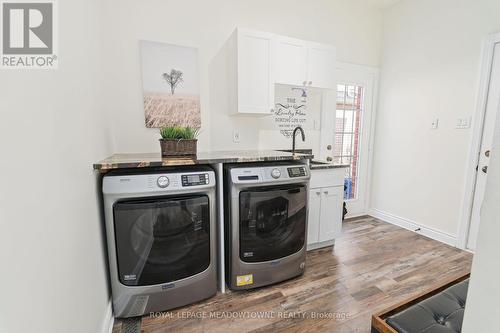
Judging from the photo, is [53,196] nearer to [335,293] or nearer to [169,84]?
[169,84]

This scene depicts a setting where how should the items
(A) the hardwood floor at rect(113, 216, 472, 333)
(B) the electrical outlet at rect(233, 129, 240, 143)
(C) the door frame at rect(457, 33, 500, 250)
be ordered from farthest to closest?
(B) the electrical outlet at rect(233, 129, 240, 143)
(C) the door frame at rect(457, 33, 500, 250)
(A) the hardwood floor at rect(113, 216, 472, 333)

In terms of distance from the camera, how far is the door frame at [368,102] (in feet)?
9.95

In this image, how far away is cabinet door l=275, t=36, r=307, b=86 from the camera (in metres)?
2.20

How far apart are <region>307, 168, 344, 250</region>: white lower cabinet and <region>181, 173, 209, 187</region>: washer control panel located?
118cm

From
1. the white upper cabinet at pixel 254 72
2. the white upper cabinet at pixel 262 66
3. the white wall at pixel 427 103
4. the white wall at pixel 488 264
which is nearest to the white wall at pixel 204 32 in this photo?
the white upper cabinet at pixel 262 66

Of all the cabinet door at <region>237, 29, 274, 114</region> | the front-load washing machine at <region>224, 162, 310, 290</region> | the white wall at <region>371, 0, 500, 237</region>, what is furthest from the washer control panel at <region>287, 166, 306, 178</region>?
the white wall at <region>371, 0, 500, 237</region>

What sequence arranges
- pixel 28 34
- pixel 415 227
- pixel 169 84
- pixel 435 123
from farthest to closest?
pixel 415 227 < pixel 435 123 < pixel 169 84 < pixel 28 34

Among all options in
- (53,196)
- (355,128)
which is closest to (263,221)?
(53,196)

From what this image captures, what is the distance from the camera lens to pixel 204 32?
221cm

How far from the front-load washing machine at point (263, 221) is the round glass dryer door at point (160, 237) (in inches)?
8.9

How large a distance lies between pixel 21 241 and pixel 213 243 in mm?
1127

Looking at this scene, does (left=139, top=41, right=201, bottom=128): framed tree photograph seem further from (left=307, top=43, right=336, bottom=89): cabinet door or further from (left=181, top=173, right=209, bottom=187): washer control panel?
(left=307, top=43, right=336, bottom=89): cabinet door

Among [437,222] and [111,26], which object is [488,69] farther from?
[111,26]

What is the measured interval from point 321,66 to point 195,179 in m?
1.84
